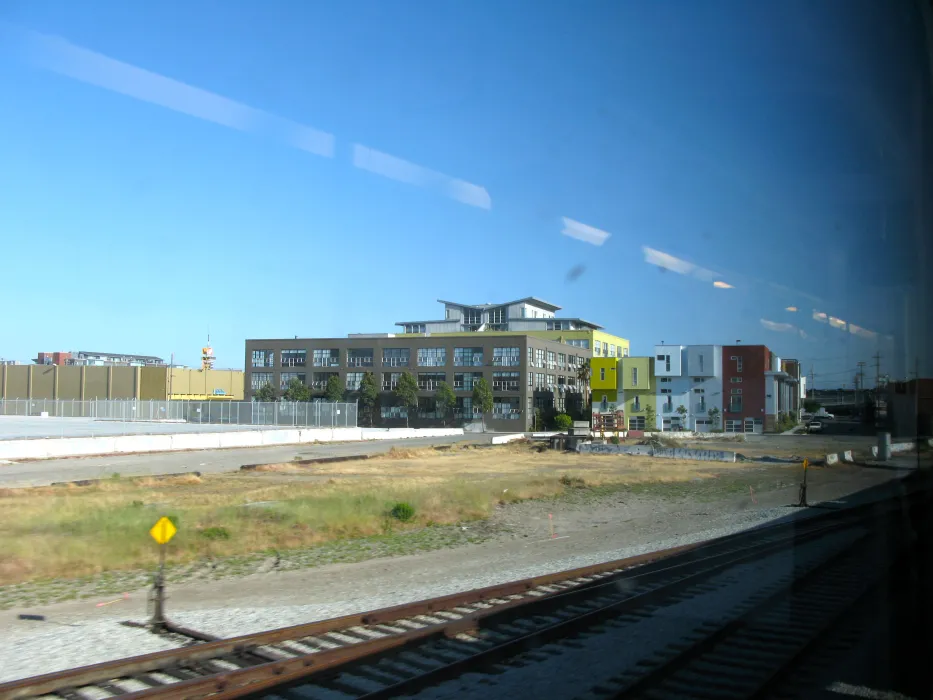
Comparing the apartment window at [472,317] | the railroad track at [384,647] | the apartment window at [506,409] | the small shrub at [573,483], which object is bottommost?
the small shrub at [573,483]

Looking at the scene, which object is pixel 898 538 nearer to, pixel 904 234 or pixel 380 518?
pixel 904 234

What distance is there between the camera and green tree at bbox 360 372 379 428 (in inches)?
3529

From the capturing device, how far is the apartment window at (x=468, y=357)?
86.0 m

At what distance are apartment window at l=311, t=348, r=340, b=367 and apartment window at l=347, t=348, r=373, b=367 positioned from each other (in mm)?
1625

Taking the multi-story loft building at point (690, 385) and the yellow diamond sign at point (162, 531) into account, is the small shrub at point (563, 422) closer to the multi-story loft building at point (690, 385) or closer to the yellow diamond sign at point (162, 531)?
the multi-story loft building at point (690, 385)

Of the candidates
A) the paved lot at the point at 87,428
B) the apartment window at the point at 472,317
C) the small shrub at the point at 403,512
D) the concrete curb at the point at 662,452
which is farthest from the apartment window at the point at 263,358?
the small shrub at the point at 403,512

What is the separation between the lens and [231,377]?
411ft

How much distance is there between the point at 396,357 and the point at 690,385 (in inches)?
2808

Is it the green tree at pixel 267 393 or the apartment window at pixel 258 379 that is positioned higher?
the apartment window at pixel 258 379

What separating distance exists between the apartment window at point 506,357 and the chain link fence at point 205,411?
1748cm

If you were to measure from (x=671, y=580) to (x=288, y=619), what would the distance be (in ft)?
20.1

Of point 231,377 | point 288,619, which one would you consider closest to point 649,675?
point 288,619

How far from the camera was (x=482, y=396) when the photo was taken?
85.0 meters

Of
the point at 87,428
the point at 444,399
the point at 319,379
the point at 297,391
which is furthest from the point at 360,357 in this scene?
the point at 87,428
